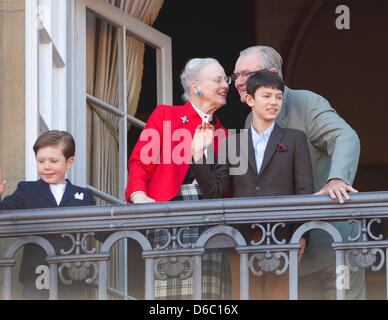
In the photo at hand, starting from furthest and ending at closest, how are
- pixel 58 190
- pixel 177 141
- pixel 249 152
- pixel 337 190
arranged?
pixel 177 141, pixel 58 190, pixel 249 152, pixel 337 190

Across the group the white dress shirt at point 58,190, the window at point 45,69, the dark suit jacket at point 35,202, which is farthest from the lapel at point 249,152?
the window at point 45,69

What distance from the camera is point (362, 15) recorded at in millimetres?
15031

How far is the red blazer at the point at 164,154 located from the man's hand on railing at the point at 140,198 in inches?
1.6

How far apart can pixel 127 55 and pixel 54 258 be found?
112 inches

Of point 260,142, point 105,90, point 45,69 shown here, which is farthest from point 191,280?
point 105,90

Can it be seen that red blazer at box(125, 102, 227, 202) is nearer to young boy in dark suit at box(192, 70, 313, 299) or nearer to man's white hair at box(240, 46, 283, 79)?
young boy in dark suit at box(192, 70, 313, 299)

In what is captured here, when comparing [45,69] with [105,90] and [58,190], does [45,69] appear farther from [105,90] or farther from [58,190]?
[58,190]

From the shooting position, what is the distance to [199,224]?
874cm

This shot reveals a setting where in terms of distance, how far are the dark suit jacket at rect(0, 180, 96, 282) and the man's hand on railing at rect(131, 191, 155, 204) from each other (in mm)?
216

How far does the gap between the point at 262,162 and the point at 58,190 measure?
41.3 inches

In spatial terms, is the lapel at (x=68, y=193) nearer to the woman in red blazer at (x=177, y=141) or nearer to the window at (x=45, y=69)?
the woman in red blazer at (x=177, y=141)

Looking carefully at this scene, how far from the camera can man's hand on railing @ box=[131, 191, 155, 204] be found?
9094mm

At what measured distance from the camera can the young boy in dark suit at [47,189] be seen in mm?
8992
